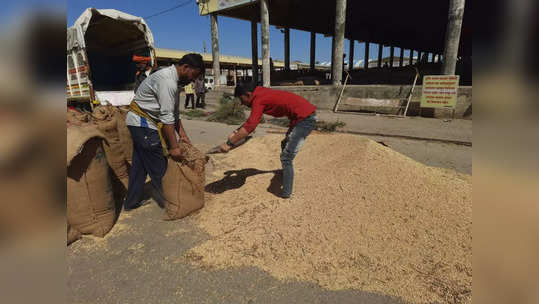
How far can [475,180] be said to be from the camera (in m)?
0.76

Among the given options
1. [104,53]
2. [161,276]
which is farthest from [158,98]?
[104,53]

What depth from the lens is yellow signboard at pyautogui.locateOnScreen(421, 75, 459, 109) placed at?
8461 mm

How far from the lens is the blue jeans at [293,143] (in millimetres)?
3080

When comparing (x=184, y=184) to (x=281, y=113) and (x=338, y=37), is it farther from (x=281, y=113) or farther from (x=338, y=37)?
(x=338, y=37)

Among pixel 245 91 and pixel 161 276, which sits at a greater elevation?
pixel 245 91

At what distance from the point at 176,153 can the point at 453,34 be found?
968 centimetres

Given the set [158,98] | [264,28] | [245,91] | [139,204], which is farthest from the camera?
[264,28]

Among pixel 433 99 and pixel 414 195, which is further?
pixel 433 99

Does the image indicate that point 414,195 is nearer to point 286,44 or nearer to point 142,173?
point 142,173

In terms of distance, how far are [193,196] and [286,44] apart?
20.3 m

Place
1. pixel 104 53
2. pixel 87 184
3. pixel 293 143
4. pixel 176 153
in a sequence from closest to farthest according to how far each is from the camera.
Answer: pixel 87 184 → pixel 176 153 → pixel 293 143 → pixel 104 53

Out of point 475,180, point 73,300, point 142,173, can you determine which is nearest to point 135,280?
point 73,300

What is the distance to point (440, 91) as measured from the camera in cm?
873

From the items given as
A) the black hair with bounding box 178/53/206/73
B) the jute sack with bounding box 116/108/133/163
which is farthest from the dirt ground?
the black hair with bounding box 178/53/206/73
